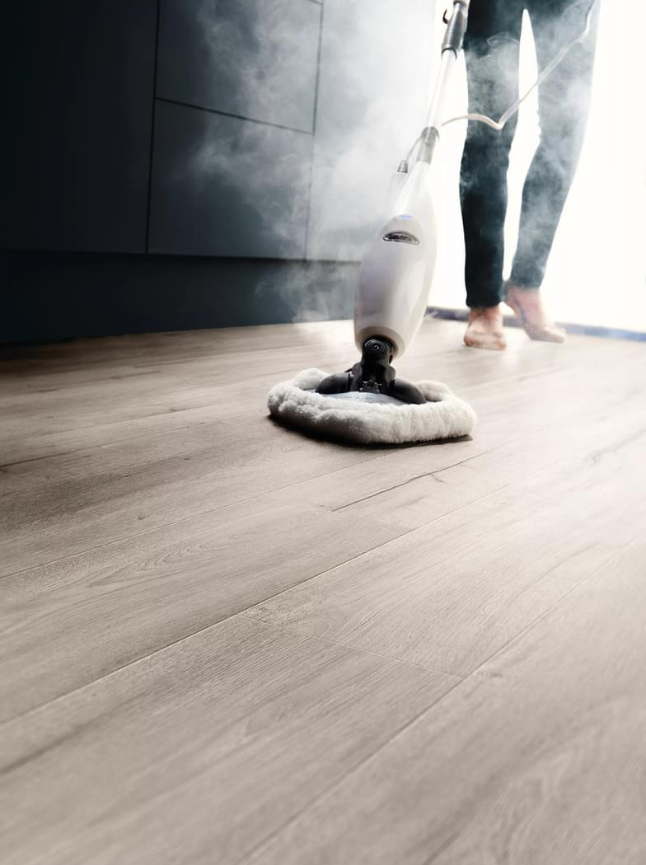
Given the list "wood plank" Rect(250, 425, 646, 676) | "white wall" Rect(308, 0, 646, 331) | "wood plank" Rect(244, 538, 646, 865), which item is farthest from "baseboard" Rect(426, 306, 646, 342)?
"wood plank" Rect(244, 538, 646, 865)

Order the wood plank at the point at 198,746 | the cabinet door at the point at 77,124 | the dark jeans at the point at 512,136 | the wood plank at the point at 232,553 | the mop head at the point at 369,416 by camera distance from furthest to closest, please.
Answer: the dark jeans at the point at 512,136, the cabinet door at the point at 77,124, the mop head at the point at 369,416, the wood plank at the point at 232,553, the wood plank at the point at 198,746

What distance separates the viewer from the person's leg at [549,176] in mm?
2715

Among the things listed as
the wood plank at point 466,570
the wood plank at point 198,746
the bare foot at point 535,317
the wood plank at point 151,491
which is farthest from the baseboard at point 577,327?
the wood plank at point 198,746

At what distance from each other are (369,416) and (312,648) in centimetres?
66

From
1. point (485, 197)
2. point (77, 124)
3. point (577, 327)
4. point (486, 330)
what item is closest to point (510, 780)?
point (77, 124)

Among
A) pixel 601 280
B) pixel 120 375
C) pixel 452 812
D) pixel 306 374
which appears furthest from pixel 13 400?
pixel 601 280

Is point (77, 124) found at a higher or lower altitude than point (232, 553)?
higher

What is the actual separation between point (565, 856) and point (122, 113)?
6.23 ft

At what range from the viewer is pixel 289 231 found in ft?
8.78

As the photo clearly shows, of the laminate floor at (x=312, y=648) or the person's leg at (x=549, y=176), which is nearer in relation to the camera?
the laminate floor at (x=312, y=648)

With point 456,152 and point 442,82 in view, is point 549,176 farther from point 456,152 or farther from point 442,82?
point 442,82

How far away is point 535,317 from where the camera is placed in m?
2.80

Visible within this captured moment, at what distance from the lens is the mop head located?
131cm

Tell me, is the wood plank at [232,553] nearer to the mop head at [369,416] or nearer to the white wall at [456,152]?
the mop head at [369,416]
